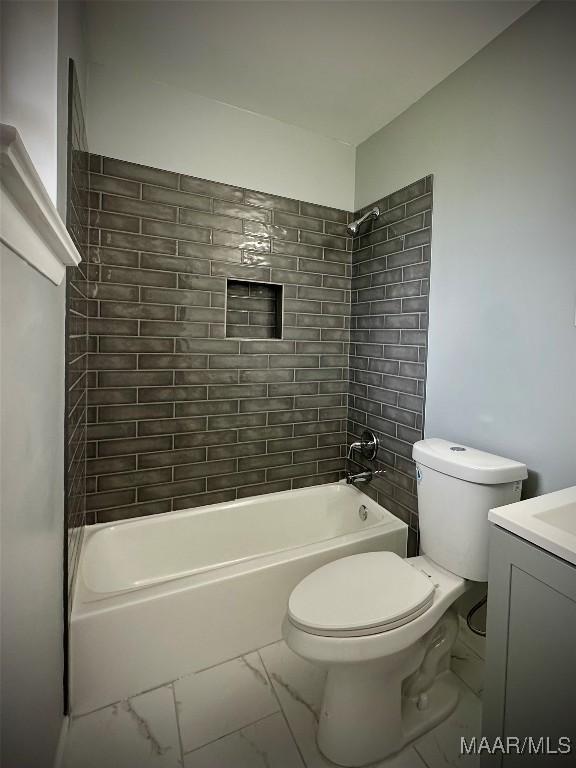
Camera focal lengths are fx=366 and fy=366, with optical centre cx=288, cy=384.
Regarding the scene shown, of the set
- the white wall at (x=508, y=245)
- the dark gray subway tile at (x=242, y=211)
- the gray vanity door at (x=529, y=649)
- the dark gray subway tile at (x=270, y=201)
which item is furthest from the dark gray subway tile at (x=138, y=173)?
the gray vanity door at (x=529, y=649)

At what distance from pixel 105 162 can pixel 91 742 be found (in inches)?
94.1

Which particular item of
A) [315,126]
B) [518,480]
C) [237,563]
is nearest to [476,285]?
[518,480]

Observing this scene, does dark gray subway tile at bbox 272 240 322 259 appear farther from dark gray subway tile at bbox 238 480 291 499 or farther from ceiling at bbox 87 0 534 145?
dark gray subway tile at bbox 238 480 291 499

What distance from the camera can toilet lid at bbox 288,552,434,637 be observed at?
45.6 inches

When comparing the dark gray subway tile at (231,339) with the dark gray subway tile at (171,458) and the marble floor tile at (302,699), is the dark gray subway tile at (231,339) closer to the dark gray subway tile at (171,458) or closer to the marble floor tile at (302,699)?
the dark gray subway tile at (171,458)

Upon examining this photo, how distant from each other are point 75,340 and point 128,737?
145 centimetres

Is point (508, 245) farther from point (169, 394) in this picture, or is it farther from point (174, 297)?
point (169, 394)

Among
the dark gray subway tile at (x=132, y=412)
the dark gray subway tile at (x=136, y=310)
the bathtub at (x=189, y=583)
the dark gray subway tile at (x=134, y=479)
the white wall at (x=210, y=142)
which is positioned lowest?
the bathtub at (x=189, y=583)

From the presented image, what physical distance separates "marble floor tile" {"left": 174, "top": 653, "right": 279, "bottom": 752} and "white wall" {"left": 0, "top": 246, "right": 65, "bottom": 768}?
432mm

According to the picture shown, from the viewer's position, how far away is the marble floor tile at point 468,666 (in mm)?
1506

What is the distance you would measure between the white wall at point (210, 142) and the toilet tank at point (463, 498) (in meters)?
1.77

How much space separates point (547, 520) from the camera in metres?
1.03

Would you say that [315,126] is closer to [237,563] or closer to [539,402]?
[539,402]

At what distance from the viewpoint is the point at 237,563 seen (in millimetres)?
1651
